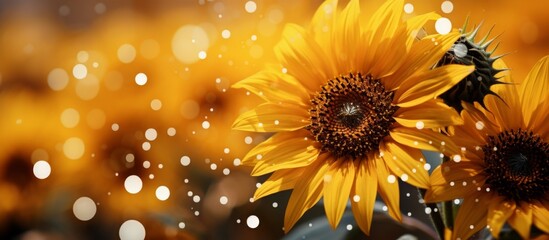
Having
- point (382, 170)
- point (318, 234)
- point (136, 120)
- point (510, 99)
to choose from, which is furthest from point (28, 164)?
point (510, 99)

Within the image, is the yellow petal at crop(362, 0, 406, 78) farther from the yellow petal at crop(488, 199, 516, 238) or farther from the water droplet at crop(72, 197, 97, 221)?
the water droplet at crop(72, 197, 97, 221)

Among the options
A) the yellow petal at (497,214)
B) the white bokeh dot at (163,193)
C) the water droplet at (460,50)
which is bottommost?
the yellow petal at (497,214)

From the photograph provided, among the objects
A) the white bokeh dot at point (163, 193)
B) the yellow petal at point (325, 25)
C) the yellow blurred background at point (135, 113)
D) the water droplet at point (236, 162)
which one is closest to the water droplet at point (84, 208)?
the yellow blurred background at point (135, 113)

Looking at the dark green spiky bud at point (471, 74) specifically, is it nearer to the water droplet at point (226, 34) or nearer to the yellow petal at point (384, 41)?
the yellow petal at point (384, 41)

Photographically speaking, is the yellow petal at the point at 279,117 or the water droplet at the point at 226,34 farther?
the water droplet at the point at 226,34

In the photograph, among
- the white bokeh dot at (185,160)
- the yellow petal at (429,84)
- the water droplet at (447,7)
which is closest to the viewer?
the yellow petal at (429,84)

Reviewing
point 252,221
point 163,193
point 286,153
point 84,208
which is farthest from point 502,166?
point 84,208
